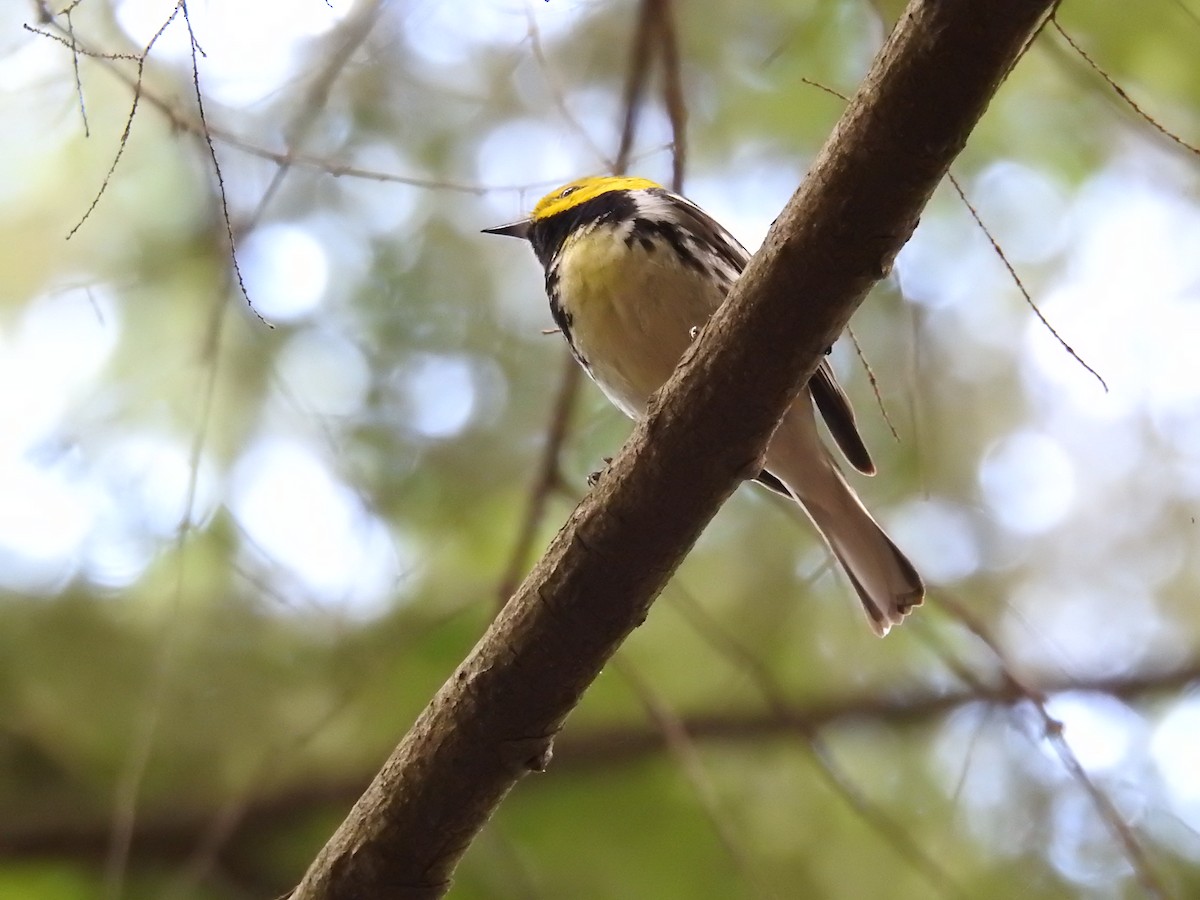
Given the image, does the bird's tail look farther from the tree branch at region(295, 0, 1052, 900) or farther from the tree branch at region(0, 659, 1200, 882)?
the tree branch at region(295, 0, 1052, 900)

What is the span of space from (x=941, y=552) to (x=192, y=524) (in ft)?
3.22

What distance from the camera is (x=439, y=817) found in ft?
3.73

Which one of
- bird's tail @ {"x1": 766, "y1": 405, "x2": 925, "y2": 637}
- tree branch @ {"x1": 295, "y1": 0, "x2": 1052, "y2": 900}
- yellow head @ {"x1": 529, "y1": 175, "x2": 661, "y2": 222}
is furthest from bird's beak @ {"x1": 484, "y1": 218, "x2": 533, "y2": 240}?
tree branch @ {"x1": 295, "y1": 0, "x2": 1052, "y2": 900}

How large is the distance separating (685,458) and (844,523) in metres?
0.59

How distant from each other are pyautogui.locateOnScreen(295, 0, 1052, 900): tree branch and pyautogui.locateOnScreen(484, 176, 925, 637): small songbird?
482mm

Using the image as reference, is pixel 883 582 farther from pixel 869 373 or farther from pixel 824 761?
pixel 869 373

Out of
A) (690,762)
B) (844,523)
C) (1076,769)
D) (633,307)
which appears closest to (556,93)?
(633,307)

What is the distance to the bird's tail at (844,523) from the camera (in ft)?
4.92

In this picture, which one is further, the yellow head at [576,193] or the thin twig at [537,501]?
the yellow head at [576,193]

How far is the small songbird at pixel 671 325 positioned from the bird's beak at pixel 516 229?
0.47 ft

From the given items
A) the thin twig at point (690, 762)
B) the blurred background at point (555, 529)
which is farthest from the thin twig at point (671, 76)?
the thin twig at point (690, 762)

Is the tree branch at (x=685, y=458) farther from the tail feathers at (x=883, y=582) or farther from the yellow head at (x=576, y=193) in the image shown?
the yellow head at (x=576, y=193)

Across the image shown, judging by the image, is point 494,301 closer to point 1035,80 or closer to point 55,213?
point 55,213

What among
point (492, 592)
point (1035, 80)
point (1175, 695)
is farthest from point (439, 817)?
point (1035, 80)
